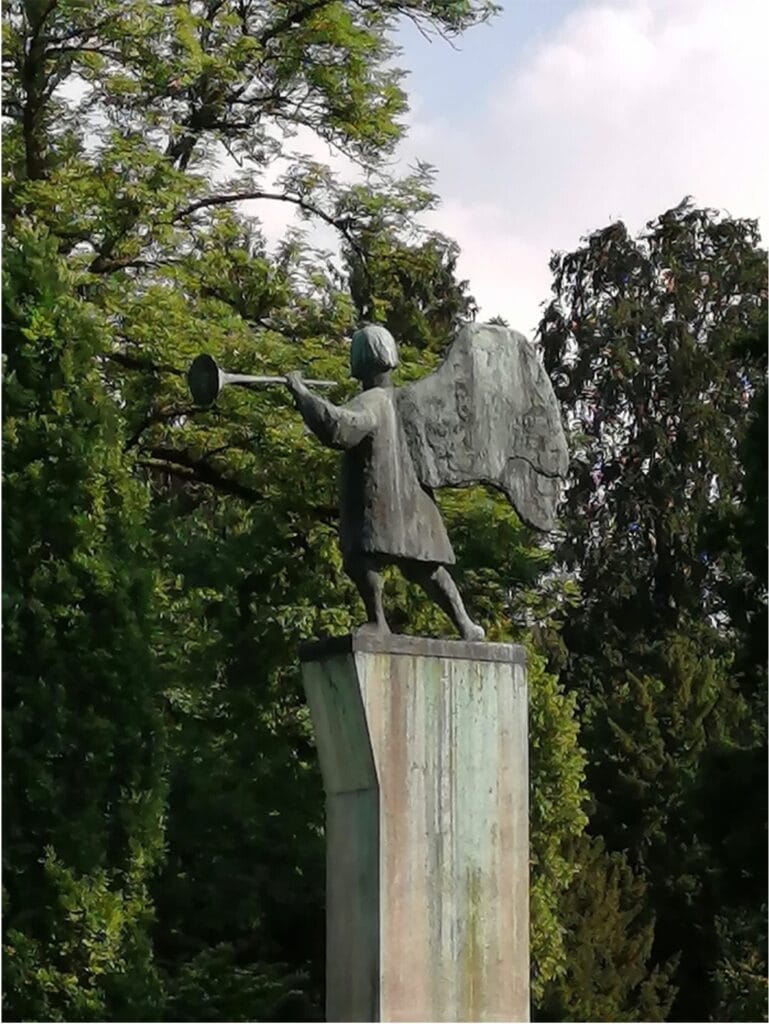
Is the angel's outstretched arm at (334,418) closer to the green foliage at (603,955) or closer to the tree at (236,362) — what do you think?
the tree at (236,362)

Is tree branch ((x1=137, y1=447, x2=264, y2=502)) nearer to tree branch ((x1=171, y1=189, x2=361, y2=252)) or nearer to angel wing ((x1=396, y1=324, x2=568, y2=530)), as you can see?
tree branch ((x1=171, y1=189, x2=361, y2=252))

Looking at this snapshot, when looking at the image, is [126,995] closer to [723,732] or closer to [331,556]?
[331,556]

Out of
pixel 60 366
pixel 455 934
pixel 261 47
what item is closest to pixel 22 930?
pixel 60 366

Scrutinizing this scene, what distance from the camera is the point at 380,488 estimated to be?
33.5 feet

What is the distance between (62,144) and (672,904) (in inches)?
446

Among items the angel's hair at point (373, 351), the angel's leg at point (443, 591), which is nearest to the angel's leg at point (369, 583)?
the angel's leg at point (443, 591)

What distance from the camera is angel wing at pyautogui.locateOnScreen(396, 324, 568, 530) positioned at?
10.5 metres

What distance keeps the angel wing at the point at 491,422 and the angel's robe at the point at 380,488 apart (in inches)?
4.6

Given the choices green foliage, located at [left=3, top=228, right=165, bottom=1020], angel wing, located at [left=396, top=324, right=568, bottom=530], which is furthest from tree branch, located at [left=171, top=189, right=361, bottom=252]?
angel wing, located at [left=396, top=324, right=568, bottom=530]

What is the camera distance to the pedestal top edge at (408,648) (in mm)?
9898

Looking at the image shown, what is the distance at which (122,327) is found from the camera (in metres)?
17.2

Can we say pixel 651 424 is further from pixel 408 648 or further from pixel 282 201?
pixel 408 648

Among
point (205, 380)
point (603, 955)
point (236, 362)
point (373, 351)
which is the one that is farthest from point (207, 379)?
point (603, 955)

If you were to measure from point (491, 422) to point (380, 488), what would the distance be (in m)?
0.81
